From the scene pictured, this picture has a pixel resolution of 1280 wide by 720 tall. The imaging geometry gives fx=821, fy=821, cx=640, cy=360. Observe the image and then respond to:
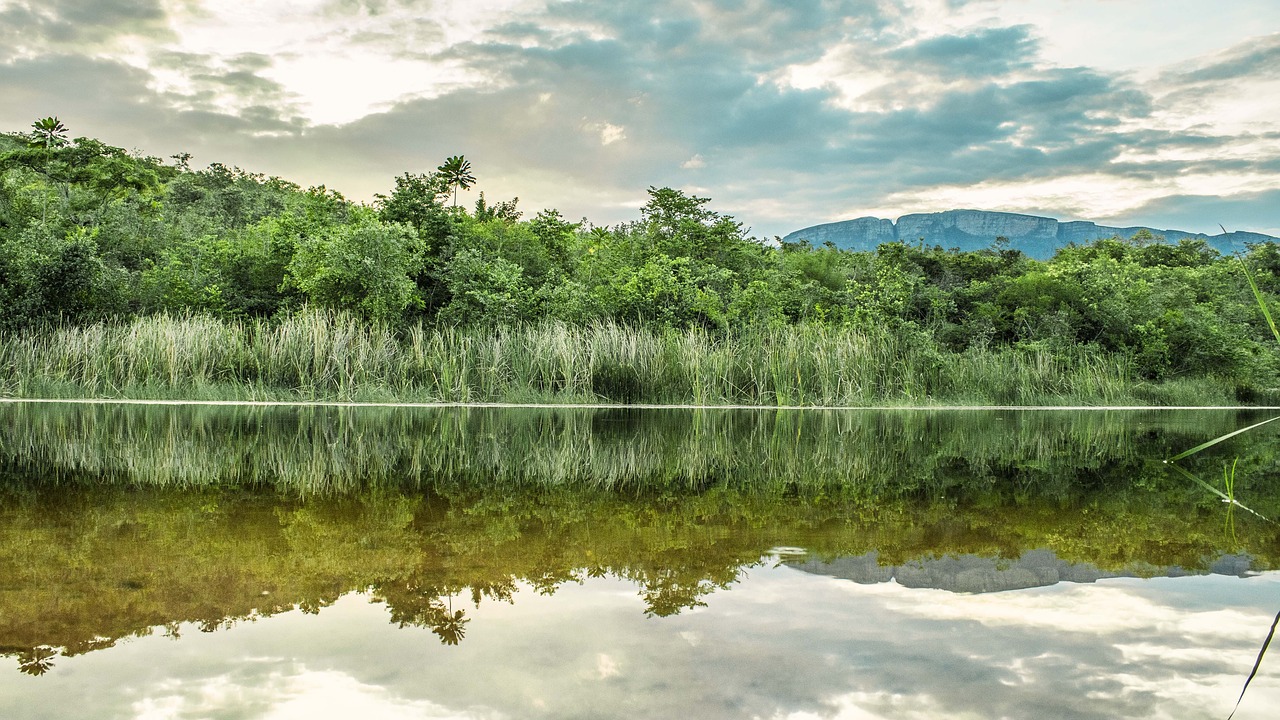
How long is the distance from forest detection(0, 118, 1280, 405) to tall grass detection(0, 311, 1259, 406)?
0.04 metres

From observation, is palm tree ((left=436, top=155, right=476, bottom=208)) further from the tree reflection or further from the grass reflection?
the tree reflection

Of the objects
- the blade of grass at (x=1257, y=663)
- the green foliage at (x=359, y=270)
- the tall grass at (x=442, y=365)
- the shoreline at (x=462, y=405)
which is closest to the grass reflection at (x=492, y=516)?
the blade of grass at (x=1257, y=663)

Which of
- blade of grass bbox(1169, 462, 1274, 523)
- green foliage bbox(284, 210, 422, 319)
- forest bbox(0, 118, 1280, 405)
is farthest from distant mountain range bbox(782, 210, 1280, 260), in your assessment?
blade of grass bbox(1169, 462, 1274, 523)

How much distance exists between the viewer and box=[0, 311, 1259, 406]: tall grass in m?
13.2

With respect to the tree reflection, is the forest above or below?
above

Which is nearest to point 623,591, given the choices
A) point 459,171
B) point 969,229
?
point 459,171

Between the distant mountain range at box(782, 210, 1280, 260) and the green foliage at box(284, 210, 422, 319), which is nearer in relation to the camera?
the green foliage at box(284, 210, 422, 319)

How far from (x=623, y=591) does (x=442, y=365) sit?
11337 mm

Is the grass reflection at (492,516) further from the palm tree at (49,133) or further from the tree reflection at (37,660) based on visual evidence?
the palm tree at (49,133)

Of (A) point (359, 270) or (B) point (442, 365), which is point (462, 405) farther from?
(A) point (359, 270)

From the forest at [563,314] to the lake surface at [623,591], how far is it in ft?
27.3

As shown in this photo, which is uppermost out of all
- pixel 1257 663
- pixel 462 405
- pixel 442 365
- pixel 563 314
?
pixel 563 314

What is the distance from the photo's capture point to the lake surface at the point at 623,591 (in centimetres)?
176

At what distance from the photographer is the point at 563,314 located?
16.7 meters
